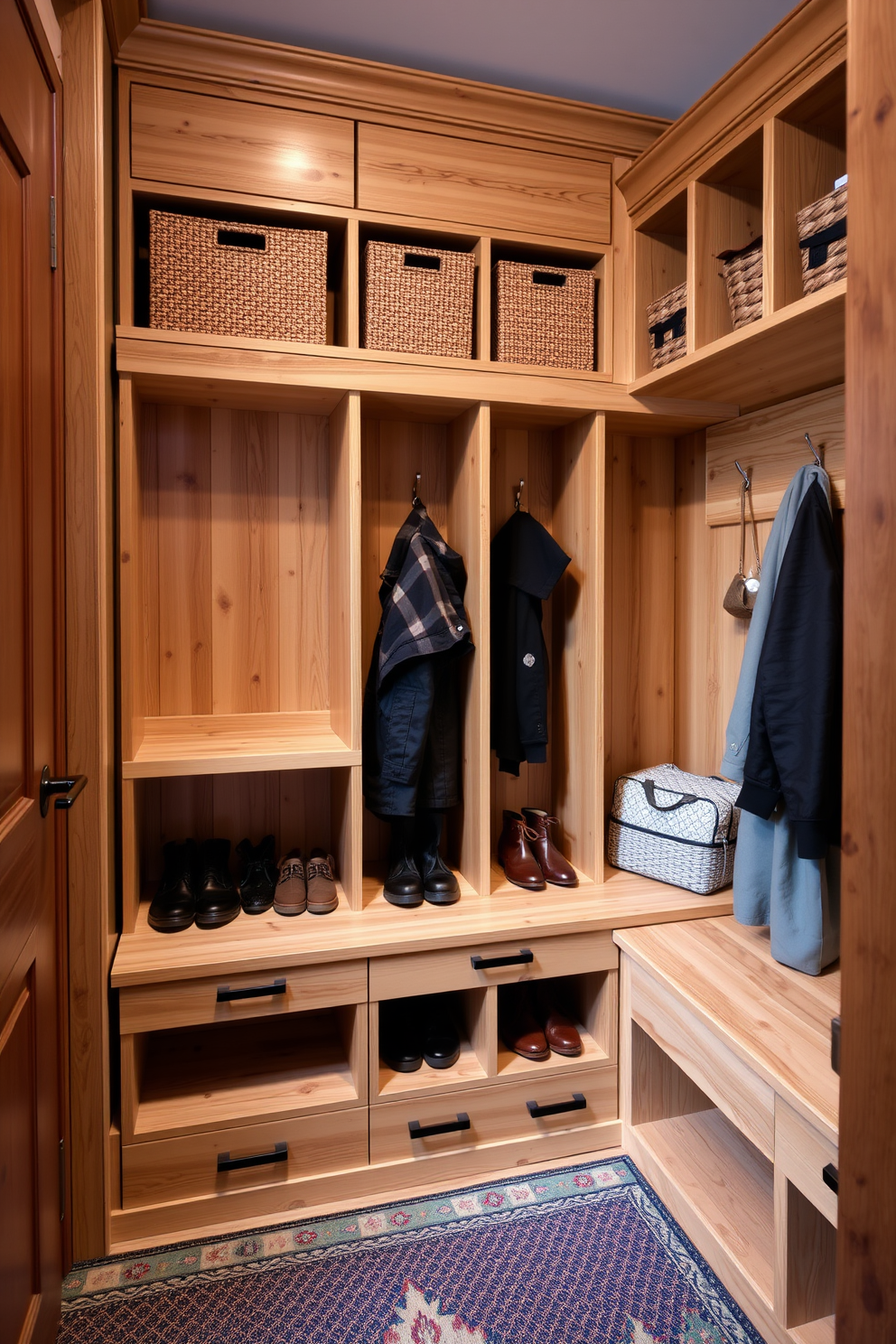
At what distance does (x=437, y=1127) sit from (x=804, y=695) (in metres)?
1.31

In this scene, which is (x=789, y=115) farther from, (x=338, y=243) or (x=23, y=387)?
(x=23, y=387)

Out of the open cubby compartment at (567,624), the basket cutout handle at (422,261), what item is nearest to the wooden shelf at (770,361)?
the open cubby compartment at (567,624)

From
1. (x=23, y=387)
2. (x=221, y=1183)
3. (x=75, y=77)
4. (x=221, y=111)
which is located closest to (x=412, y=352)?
(x=221, y=111)

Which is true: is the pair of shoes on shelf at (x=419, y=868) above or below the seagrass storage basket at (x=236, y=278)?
below

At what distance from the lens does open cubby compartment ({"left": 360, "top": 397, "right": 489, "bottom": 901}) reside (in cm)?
209

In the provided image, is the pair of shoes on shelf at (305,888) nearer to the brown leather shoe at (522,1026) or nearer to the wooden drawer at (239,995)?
the wooden drawer at (239,995)

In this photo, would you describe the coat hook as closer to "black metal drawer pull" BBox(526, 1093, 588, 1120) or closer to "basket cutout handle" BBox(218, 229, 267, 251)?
"basket cutout handle" BBox(218, 229, 267, 251)

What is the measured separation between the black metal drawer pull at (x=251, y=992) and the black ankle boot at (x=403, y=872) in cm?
36

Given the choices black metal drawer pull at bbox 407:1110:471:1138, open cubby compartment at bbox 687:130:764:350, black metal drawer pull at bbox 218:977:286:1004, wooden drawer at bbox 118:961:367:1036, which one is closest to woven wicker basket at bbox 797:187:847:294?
open cubby compartment at bbox 687:130:764:350

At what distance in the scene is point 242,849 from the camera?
2.20 metres

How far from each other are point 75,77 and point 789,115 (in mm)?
1438

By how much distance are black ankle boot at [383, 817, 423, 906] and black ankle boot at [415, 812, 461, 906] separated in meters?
0.02

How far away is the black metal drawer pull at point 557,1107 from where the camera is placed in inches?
77.3

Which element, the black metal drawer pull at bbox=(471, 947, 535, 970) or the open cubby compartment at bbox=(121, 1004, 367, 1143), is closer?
the open cubby compartment at bbox=(121, 1004, 367, 1143)
